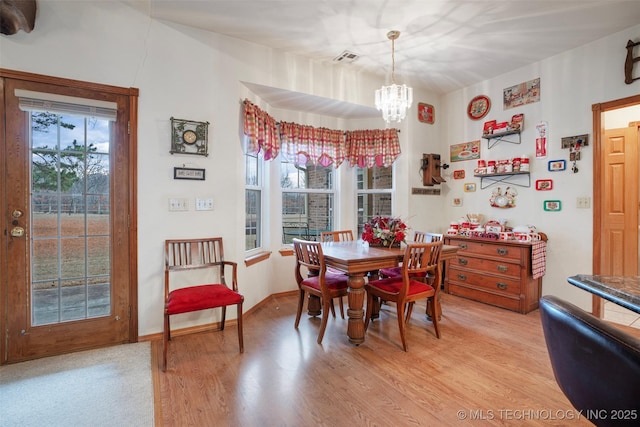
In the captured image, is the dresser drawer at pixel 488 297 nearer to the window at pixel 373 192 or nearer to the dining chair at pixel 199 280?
the window at pixel 373 192

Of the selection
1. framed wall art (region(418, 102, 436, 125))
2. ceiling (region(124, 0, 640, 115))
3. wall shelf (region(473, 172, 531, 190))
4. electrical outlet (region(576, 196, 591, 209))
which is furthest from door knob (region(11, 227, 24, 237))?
electrical outlet (region(576, 196, 591, 209))

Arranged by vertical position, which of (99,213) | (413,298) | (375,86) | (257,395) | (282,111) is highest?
(375,86)

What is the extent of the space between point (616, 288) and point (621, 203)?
3452 mm

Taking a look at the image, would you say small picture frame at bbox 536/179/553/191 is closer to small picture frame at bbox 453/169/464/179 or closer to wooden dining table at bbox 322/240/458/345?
small picture frame at bbox 453/169/464/179

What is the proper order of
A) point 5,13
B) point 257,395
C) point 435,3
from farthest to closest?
point 435,3 → point 5,13 → point 257,395

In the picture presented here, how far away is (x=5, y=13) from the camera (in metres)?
2.00

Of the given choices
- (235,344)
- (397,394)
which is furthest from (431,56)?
(235,344)

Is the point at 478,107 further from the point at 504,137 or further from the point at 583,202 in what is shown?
the point at 583,202

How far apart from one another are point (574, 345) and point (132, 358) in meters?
2.64

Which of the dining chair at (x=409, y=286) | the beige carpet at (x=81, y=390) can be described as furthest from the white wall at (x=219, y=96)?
the dining chair at (x=409, y=286)

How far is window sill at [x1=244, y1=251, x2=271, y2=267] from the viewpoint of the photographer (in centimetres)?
318

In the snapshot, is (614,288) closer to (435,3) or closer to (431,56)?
(435,3)

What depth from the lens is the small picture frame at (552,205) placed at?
3.29 meters

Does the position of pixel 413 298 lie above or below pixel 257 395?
above
